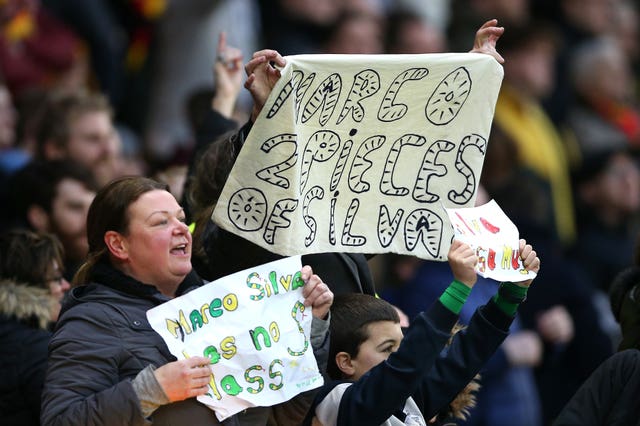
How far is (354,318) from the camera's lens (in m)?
5.13

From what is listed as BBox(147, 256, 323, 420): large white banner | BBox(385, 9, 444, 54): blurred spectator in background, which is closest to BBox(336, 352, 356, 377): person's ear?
BBox(147, 256, 323, 420): large white banner

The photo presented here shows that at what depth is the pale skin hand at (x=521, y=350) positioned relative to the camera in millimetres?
7715

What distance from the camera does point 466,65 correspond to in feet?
17.3

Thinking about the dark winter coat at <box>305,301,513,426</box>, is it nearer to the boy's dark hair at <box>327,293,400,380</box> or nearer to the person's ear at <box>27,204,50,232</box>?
the boy's dark hair at <box>327,293,400,380</box>


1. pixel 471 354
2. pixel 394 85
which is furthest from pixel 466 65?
pixel 471 354

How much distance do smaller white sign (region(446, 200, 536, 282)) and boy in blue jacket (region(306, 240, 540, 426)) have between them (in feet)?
0.13

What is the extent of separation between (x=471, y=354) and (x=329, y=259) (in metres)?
0.67

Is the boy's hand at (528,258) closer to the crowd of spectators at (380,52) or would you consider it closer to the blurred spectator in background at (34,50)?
the crowd of spectators at (380,52)

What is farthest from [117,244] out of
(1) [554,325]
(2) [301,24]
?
(2) [301,24]

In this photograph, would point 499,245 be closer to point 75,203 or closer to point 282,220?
point 282,220

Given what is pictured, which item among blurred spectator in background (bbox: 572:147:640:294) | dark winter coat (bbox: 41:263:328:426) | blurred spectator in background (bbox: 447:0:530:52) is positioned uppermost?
dark winter coat (bbox: 41:263:328:426)

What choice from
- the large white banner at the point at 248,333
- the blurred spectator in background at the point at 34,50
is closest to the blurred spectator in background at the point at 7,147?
the blurred spectator in background at the point at 34,50

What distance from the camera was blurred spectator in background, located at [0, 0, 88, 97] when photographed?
880 centimetres

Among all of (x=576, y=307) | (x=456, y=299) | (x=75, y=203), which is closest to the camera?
(x=456, y=299)
